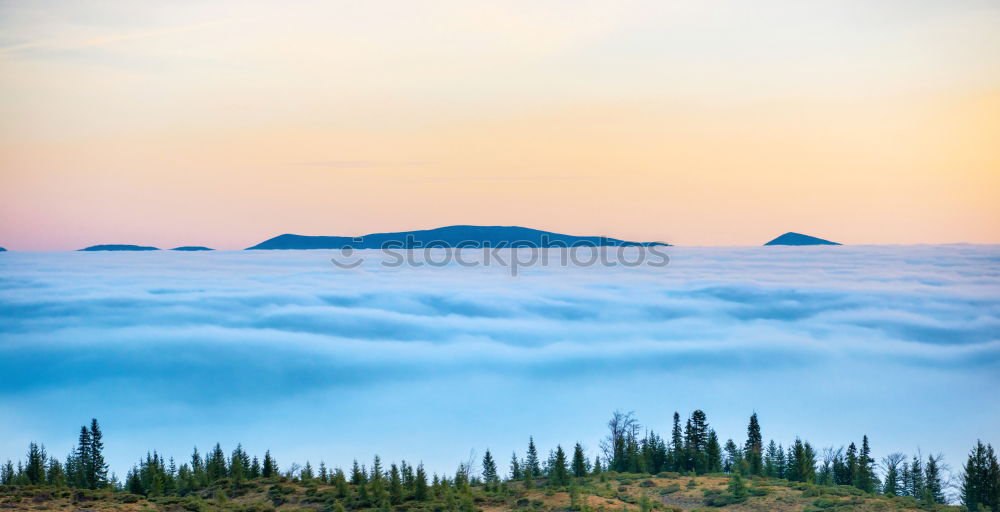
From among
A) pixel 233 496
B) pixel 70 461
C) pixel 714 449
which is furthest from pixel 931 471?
pixel 70 461

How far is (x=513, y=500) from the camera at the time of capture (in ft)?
142

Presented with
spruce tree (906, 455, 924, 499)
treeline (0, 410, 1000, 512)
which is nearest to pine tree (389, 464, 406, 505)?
treeline (0, 410, 1000, 512)

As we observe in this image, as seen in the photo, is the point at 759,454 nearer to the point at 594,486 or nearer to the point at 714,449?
the point at 714,449

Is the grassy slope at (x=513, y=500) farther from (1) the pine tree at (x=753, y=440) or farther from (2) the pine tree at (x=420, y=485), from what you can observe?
(1) the pine tree at (x=753, y=440)

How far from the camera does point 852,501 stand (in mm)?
41188

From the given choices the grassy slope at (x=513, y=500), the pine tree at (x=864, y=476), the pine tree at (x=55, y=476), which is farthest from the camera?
the pine tree at (x=864, y=476)

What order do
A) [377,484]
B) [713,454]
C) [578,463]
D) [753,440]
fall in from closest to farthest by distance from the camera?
[377,484] → [578,463] → [713,454] → [753,440]

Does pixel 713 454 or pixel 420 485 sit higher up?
pixel 420 485

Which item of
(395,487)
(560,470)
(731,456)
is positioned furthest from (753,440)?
(395,487)

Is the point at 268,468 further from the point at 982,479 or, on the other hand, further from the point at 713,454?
the point at 982,479

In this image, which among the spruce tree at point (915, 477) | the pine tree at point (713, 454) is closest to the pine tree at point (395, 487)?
the pine tree at point (713, 454)

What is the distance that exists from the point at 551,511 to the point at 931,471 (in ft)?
163

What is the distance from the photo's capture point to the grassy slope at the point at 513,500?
40.0 meters

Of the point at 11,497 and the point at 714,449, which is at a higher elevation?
the point at 11,497
